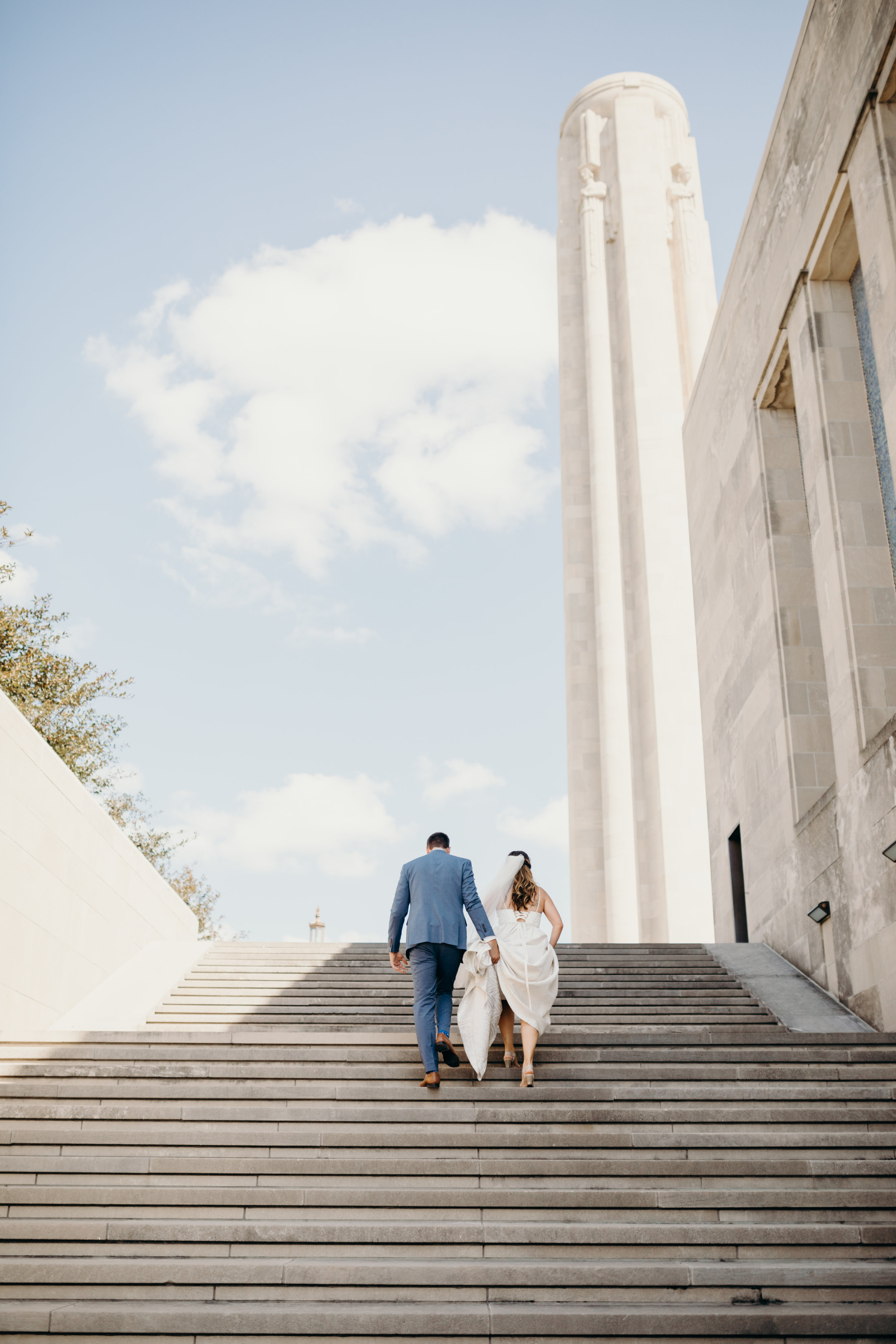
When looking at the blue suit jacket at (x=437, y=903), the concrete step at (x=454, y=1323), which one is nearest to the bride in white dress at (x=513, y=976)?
the blue suit jacket at (x=437, y=903)

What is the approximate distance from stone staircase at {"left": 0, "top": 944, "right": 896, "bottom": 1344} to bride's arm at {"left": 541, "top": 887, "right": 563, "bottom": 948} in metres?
0.80

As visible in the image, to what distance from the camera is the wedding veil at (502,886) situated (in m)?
8.09

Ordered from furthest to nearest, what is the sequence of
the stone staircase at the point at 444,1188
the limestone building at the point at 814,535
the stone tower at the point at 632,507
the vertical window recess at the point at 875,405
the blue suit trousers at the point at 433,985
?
1. the stone tower at the point at 632,507
2. the vertical window recess at the point at 875,405
3. the limestone building at the point at 814,535
4. the blue suit trousers at the point at 433,985
5. the stone staircase at the point at 444,1188

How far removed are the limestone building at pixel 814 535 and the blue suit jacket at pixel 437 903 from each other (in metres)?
3.65

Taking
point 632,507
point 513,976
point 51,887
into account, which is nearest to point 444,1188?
point 513,976

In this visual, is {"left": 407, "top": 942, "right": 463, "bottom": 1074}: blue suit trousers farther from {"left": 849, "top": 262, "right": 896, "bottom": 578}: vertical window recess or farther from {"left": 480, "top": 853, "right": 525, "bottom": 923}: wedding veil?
{"left": 849, "top": 262, "right": 896, "bottom": 578}: vertical window recess

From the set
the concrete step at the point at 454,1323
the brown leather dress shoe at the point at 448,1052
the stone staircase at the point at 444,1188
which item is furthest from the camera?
the brown leather dress shoe at the point at 448,1052

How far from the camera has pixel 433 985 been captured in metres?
7.66

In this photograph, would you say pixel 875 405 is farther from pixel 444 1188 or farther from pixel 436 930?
pixel 444 1188

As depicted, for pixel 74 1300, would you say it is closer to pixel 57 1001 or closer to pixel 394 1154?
pixel 394 1154

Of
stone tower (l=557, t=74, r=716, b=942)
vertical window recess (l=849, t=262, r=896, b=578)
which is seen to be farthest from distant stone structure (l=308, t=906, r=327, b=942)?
vertical window recess (l=849, t=262, r=896, b=578)

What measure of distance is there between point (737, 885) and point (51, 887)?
849cm

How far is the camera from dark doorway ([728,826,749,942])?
14938 millimetres

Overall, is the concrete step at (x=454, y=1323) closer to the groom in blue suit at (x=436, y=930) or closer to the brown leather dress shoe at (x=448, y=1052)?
the groom in blue suit at (x=436, y=930)
